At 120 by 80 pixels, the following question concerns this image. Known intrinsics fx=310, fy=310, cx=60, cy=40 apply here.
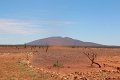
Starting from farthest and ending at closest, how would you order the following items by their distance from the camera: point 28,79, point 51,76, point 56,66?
1. point 56,66
2. point 51,76
3. point 28,79

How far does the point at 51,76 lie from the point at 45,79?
4.85ft

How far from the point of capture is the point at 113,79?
23969 millimetres

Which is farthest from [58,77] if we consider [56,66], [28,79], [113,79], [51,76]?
[56,66]

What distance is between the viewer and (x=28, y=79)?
2281 centimetres

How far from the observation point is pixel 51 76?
24328mm

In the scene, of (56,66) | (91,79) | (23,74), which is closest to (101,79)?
(91,79)

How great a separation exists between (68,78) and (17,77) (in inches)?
153

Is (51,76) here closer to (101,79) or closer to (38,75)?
(38,75)

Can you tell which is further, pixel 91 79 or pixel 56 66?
pixel 56 66

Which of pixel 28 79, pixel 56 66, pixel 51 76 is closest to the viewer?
pixel 28 79

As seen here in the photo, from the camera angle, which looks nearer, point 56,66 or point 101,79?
point 101,79

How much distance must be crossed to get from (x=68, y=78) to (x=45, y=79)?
1899 millimetres

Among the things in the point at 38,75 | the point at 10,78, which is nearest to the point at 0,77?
the point at 10,78

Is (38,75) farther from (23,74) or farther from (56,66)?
(56,66)
